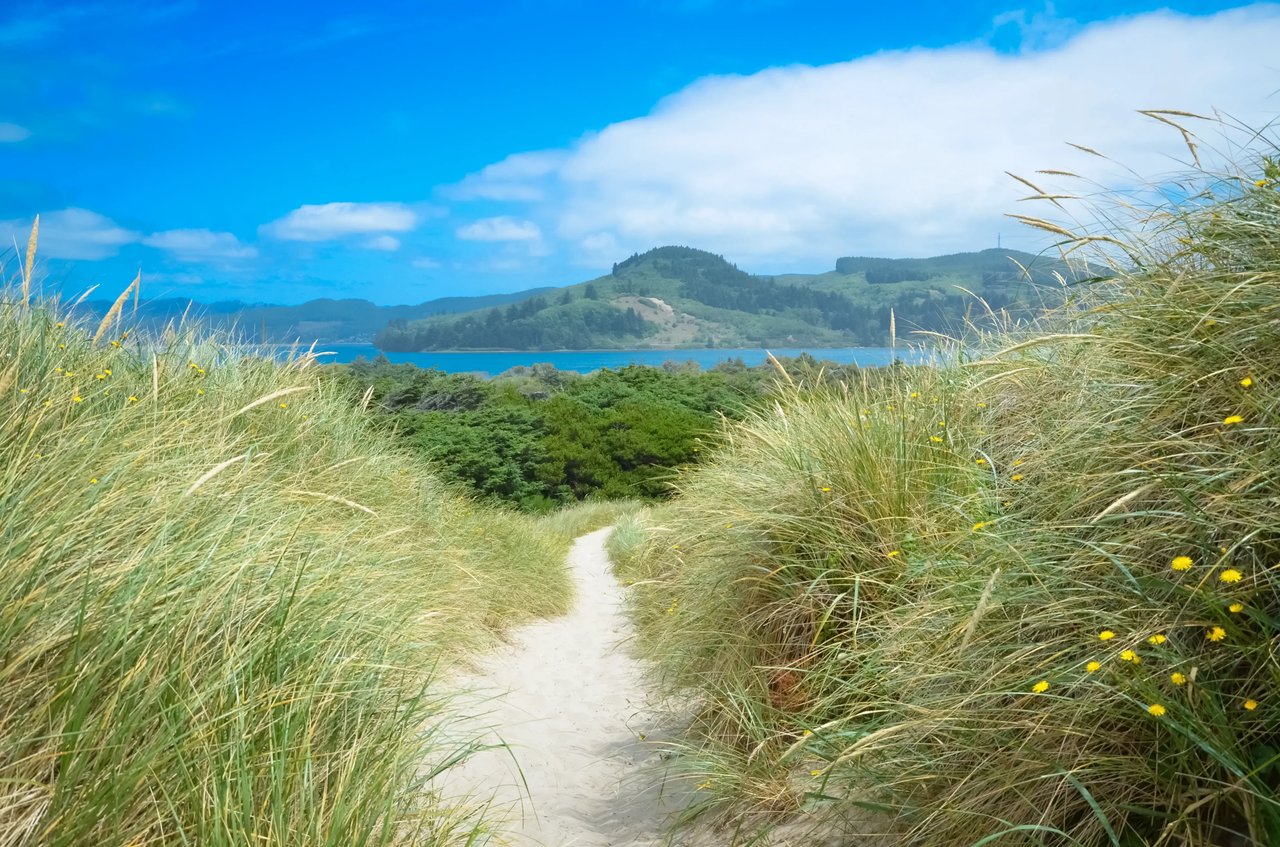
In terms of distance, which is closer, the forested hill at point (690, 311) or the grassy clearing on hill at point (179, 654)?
the grassy clearing on hill at point (179, 654)

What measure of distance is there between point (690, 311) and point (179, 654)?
12183 cm

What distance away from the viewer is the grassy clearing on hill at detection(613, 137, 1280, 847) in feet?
6.57

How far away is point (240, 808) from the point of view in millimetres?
2029

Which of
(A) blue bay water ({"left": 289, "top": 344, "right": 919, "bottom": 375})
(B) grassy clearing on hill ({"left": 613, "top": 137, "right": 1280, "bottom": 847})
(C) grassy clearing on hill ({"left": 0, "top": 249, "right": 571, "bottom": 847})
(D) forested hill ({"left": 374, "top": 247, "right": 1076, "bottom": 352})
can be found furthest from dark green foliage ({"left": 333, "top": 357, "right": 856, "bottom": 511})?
(D) forested hill ({"left": 374, "top": 247, "right": 1076, "bottom": 352})

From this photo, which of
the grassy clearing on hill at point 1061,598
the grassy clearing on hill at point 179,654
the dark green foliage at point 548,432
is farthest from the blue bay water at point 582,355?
the grassy clearing on hill at point 179,654

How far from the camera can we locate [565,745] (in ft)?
16.2

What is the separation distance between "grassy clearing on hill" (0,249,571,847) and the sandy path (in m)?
0.45

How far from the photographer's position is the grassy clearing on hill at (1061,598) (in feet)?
6.57

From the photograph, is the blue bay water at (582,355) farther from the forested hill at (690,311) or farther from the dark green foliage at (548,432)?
the forested hill at (690,311)

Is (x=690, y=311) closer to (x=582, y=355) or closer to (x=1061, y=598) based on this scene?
(x=582, y=355)

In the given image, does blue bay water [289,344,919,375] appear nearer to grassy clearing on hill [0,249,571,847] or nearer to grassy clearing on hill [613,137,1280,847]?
grassy clearing on hill [613,137,1280,847]

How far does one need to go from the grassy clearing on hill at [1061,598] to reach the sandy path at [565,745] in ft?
1.59

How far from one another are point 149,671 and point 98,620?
0.24 metres

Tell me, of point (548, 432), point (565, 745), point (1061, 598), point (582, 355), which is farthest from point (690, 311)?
point (1061, 598)
